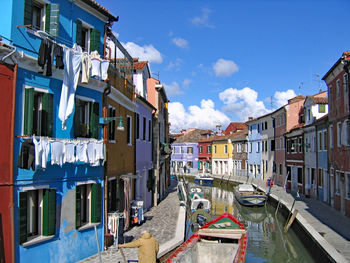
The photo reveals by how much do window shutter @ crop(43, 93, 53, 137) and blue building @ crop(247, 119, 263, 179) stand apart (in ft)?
123

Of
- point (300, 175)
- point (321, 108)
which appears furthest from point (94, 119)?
point (300, 175)

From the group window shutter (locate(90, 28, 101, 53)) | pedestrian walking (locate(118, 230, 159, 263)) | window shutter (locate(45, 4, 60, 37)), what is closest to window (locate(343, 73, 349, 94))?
window shutter (locate(90, 28, 101, 53))

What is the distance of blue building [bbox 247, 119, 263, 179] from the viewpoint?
44656mm

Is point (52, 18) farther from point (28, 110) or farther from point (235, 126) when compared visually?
point (235, 126)

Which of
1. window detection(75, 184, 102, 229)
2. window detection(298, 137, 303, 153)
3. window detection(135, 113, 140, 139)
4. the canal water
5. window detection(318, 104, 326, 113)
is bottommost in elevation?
the canal water

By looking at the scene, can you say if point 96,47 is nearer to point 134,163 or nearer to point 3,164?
point 3,164

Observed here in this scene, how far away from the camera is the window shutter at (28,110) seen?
8684mm

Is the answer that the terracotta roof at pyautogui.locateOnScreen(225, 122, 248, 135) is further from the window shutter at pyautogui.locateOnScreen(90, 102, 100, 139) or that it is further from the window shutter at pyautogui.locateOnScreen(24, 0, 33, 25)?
the window shutter at pyautogui.locateOnScreen(24, 0, 33, 25)

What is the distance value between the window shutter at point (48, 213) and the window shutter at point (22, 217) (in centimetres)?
63

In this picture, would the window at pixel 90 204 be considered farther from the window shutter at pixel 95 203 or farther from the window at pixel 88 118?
the window at pixel 88 118

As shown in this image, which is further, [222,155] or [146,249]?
[222,155]

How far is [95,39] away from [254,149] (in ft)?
123

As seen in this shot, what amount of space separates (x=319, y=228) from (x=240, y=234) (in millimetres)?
4709

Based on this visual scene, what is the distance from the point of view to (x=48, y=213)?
361 inches
